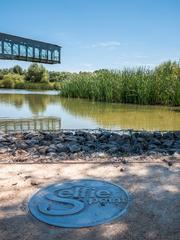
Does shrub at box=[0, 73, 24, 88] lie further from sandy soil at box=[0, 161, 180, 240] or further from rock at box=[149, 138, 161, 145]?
sandy soil at box=[0, 161, 180, 240]

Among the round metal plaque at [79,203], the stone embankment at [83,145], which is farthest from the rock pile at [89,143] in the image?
the round metal plaque at [79,203]

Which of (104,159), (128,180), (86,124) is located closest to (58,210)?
(128,180)

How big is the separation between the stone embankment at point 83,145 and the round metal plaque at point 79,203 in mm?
900

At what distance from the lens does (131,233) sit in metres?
1.71

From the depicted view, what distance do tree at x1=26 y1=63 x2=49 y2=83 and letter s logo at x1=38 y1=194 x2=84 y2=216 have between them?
109 ft

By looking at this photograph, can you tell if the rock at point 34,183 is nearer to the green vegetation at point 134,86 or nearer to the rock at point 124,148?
the rock at point 124,148

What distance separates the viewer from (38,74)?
34.9 m

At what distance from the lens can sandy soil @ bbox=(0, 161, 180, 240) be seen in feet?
5.60

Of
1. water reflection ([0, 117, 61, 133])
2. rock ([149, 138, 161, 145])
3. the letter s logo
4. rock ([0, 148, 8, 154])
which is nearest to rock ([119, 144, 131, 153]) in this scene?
rock ([149, 138, 161, 145])

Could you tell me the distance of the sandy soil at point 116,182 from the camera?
5.60 feet

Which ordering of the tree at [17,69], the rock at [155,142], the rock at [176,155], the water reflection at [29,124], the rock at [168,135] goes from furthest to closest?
the tree at [17,69], the water reflection at [29,124], the rock at [168,135], the rock at [155,142], the rock at [176,155]

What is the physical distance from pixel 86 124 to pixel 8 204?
175 inches

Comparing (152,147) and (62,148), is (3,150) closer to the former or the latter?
(62,148)

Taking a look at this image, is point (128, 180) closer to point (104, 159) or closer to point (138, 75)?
point (104, 159)
